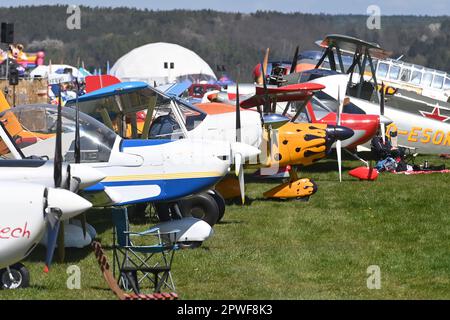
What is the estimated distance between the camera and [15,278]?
895cm

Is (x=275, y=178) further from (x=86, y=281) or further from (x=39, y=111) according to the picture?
(x=86, y=281)

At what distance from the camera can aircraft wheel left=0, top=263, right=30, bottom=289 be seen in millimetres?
8893

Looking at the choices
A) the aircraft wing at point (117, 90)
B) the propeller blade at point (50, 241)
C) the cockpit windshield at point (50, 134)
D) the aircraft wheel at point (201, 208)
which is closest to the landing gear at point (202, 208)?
the aircraft wheel at point (201, 208)

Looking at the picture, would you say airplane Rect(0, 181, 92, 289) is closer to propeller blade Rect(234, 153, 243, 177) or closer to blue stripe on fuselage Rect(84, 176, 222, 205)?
blue stripe on fuselage Rect(84, 176, 222, 205)

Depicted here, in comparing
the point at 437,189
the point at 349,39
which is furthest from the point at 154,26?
the point at 437,189

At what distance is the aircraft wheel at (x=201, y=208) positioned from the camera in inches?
488

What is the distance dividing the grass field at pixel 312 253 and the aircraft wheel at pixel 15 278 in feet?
0.41

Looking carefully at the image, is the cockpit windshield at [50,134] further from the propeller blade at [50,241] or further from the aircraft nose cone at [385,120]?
the aircraft nose cone at [385,120]

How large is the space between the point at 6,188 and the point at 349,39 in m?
17.8

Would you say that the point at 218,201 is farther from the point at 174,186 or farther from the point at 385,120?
the point at 385,120

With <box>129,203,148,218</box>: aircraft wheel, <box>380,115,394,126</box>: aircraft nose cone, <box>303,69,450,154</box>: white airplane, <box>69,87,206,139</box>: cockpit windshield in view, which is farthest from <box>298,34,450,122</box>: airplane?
<box>129,203,148,218</box>: aircraft wheel

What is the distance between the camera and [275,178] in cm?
1722

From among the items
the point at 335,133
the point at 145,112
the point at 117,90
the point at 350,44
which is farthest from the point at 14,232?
the point at 350,44

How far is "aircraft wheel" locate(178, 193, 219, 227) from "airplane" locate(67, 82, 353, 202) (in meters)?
0.60
